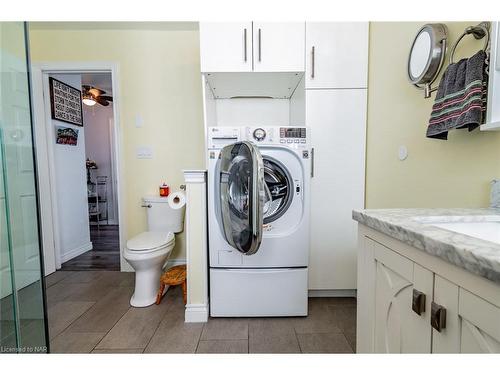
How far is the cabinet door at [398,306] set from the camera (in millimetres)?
612

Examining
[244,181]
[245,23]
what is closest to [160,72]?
[245,23]

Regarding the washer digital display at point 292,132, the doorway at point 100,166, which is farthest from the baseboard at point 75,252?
the washer digital display at point 292,132

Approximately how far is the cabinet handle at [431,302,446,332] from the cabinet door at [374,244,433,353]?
0.10 feet

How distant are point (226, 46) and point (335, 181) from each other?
134 centimetres

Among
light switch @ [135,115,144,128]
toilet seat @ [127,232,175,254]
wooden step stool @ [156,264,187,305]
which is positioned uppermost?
light switch @ [135,115,144,128]

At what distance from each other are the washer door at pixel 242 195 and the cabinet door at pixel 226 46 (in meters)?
0.70

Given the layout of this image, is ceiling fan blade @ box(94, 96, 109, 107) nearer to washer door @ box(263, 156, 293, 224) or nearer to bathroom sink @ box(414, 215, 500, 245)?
washer door @ box(263, 156, 293, 224)

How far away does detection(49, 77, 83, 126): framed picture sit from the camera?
244 centimetres

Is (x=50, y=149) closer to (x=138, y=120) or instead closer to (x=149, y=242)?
(x=138, y=120)

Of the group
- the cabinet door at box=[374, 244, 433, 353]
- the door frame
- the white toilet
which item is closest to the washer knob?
the cabinet door at box=[374, 244, 433, 353]

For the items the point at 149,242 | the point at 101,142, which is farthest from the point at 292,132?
the point at 101,142

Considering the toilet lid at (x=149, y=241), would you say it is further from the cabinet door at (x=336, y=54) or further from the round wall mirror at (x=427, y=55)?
the round wall mirror at (x=427, y=55)

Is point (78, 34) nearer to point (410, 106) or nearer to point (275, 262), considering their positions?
point (275, 262)

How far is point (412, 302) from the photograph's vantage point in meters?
0.64
